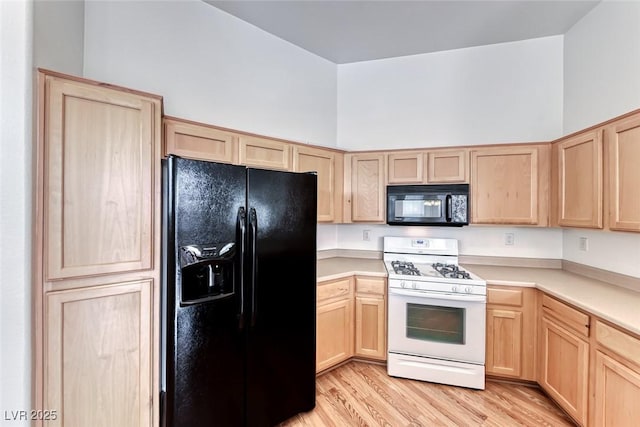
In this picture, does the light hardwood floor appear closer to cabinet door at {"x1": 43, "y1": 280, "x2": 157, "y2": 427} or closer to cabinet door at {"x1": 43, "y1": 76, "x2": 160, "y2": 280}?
cabinet door at {"x1": 43, "y1": 280, "x2": 157, "y2": 427}

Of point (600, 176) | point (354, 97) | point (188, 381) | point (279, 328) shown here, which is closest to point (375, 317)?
point (279, 328)

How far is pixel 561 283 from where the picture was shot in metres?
2.42

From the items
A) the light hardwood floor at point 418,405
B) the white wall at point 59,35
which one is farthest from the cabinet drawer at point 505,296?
the white wall at point 59,35

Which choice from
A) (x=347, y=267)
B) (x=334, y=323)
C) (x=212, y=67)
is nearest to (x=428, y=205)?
(x=347, y=267)

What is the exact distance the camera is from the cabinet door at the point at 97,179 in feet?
4.37

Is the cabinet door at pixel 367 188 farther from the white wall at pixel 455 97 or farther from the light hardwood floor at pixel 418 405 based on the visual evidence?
the light hardwood floor at pixel 418 405

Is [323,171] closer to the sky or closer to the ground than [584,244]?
closer to the sky

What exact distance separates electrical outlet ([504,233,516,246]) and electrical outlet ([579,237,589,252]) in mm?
522

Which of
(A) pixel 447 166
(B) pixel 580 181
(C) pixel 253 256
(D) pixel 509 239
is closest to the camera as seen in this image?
(C) pixel 253 256

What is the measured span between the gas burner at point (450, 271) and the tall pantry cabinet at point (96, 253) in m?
2.24

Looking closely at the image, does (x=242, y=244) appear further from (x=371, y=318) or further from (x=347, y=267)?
(x=371, y=318)

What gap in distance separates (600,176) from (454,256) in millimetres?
1355

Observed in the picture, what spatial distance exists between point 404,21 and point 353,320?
8.88 ft

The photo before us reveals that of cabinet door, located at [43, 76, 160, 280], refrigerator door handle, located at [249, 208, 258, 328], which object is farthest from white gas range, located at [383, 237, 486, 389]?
cabinet door, located at [43, 76, 160, 280]
